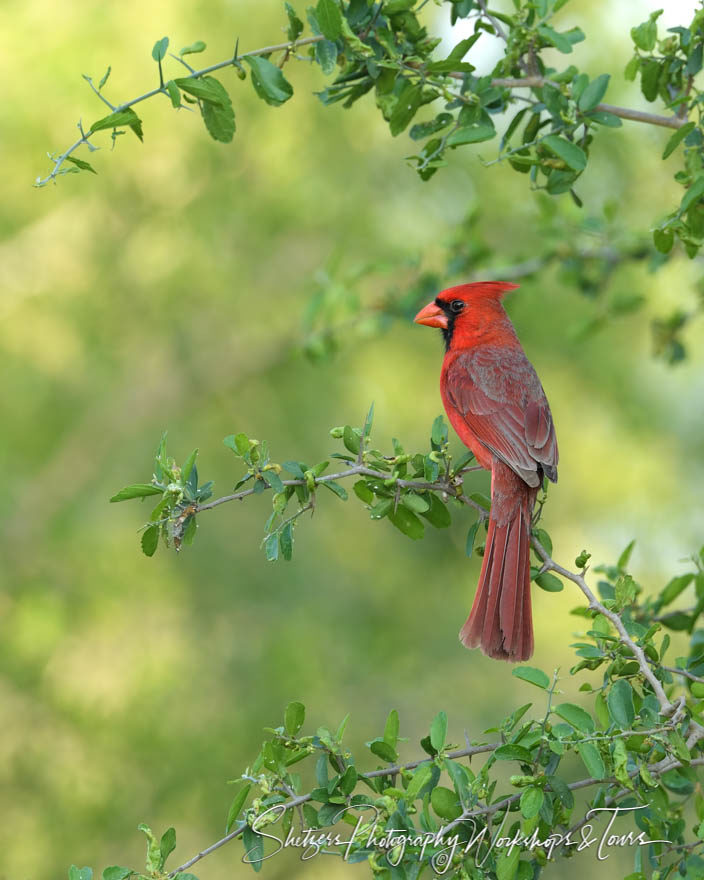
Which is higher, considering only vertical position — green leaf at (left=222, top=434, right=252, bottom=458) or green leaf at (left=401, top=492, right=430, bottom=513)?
green leaf at (left=222, top=434, right=252, bottom=458)

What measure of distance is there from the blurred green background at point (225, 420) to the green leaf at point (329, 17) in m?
3.38

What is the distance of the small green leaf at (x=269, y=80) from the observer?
7.33 ft

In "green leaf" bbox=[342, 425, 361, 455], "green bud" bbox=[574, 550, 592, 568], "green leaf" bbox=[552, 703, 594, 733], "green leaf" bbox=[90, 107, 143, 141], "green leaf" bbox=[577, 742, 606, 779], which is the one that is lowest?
"green leaf" bbox=[577, 742, 606, 779]

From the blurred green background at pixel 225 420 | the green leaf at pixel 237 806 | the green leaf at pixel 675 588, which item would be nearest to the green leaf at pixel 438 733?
the green leaf at pixel 237 806

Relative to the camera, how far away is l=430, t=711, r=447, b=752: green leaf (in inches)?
77.4

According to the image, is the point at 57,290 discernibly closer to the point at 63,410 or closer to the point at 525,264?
the point at 63,410

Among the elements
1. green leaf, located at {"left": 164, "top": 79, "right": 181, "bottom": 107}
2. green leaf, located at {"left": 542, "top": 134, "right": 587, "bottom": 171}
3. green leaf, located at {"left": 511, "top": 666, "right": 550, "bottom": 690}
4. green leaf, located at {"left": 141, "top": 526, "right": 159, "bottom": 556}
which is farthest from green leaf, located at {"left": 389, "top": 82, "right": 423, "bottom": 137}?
green leaf, located at {"left": 511, "top": 666, "right": 550, "bottom": 690}

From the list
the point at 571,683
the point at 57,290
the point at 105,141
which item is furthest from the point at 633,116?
the point at 571,683

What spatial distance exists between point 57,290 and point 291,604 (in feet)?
8.68

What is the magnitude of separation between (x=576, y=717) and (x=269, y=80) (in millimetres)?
1420

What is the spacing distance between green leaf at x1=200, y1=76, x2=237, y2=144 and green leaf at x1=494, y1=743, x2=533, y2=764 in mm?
1340

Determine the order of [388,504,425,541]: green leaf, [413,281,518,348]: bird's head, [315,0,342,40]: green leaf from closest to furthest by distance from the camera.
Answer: [315,0,342,40]: green leaf
[388,504,425,541]: green leaf
[413,281,518,348]: bird's head

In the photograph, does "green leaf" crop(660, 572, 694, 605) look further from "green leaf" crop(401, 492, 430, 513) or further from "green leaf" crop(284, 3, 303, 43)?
"green leaf" crop(284, 3, 303, 43)

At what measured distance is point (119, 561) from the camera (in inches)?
265
